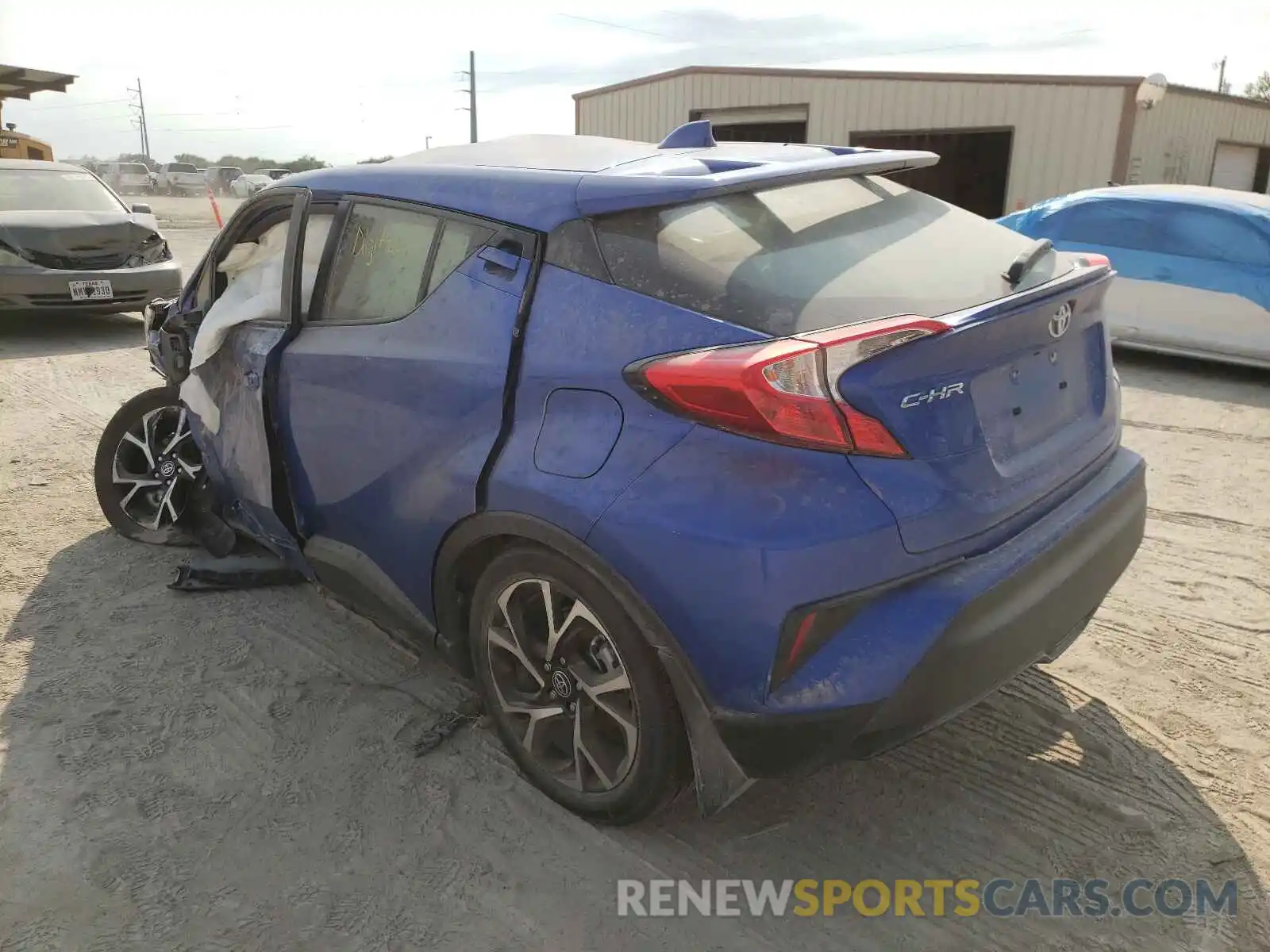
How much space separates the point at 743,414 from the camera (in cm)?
198

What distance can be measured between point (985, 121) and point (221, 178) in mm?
44048

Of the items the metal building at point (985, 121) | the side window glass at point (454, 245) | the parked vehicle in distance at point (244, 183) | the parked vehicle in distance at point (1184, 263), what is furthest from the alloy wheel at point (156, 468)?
the parked vehicle in distance at point (244, 183)

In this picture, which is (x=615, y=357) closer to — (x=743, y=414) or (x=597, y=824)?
(x=743, y=414)

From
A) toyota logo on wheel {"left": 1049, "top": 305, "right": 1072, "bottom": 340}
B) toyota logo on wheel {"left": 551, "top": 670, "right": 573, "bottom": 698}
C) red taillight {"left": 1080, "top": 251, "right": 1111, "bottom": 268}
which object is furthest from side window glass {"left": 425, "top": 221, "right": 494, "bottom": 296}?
red taillight {"left": 1080, "top": 251, "right": 1111, "bottom": 268}

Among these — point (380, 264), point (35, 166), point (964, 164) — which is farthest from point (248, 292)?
point (964, 164)

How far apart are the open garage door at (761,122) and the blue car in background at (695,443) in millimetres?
16333

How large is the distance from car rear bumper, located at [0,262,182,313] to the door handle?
24.7ft

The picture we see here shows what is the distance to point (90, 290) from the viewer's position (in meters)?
8.80

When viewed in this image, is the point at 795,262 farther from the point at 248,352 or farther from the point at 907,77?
the point at 907,77

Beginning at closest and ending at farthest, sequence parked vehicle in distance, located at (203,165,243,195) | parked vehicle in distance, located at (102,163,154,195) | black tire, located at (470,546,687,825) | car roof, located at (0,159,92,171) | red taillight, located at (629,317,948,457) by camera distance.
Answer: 1. red taillight, located at (629,317,948,457)
2. black tire, located at (470,546,687,825)
3. car roof, located at (0,159,92,171)
4. parked vehicle in distance, located at (203,165,243,195)
5. parked vehicle in distance, located at (102,163,154,195)

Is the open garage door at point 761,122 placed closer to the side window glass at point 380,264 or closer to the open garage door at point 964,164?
the open garage door at point 964,164

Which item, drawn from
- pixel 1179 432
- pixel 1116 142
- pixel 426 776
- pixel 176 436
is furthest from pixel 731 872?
pixel 1116 142

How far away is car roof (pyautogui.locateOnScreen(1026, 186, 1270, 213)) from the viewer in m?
7.73

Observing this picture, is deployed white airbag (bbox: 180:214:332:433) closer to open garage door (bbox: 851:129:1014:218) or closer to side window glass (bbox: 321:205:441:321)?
side window glass (bbox: 321:205:441:321)
